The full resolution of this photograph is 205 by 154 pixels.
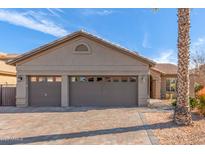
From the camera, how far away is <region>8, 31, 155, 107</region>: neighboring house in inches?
682

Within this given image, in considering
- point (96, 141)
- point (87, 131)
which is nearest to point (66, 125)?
point (87, 131)

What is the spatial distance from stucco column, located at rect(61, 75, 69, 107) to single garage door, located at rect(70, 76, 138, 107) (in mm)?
354

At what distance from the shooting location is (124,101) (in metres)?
17.6

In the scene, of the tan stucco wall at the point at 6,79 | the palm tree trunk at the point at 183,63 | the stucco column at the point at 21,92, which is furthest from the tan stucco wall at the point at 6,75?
the palm tree trunk at the point at 183,63

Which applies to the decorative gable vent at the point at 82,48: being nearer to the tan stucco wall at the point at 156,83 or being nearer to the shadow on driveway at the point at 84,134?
the shadow on driveway at the point at 84,134

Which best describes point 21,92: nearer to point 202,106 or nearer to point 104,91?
point 104,91

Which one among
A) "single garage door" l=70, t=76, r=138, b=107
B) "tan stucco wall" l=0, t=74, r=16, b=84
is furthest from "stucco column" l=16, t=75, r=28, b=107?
"tan stucco wall" l=0, t=74, r=16, b=84

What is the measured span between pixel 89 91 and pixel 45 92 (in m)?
3.56

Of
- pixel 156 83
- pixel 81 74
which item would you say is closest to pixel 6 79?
pixel 81 74

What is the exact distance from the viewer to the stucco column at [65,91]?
17.5 m

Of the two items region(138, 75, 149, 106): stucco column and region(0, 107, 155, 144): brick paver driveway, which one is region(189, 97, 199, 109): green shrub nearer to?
region(138, 75, 149, 106): stucco column

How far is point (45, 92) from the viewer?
1778cm
